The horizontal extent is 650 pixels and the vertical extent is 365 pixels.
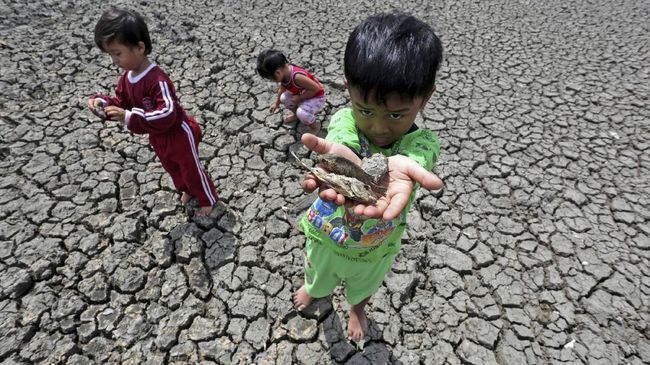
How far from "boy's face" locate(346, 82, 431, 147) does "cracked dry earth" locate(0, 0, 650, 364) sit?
1352 mm

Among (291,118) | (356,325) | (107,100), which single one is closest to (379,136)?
(356,325)

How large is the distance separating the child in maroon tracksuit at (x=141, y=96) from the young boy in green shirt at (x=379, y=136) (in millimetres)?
1112

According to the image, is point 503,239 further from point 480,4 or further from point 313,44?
point 480,4

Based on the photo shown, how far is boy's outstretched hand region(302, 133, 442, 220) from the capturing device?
1.27m

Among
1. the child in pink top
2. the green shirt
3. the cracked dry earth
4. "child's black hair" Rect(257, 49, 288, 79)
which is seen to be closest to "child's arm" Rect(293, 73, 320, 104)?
the child in pink top

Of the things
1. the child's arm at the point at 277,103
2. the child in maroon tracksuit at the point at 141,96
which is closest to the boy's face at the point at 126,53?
the child in maroon tracksuit at the point at 141,96

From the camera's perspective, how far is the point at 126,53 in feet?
6.99

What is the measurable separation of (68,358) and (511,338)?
2.50m

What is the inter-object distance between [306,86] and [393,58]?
2269mm

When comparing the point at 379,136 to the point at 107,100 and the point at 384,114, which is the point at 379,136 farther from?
the point at 107,100

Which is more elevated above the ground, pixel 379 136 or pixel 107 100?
pixel 379 136

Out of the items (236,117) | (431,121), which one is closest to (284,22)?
(236,117)

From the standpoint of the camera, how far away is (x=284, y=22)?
204 inches

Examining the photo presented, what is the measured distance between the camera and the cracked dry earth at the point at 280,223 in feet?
7.42
